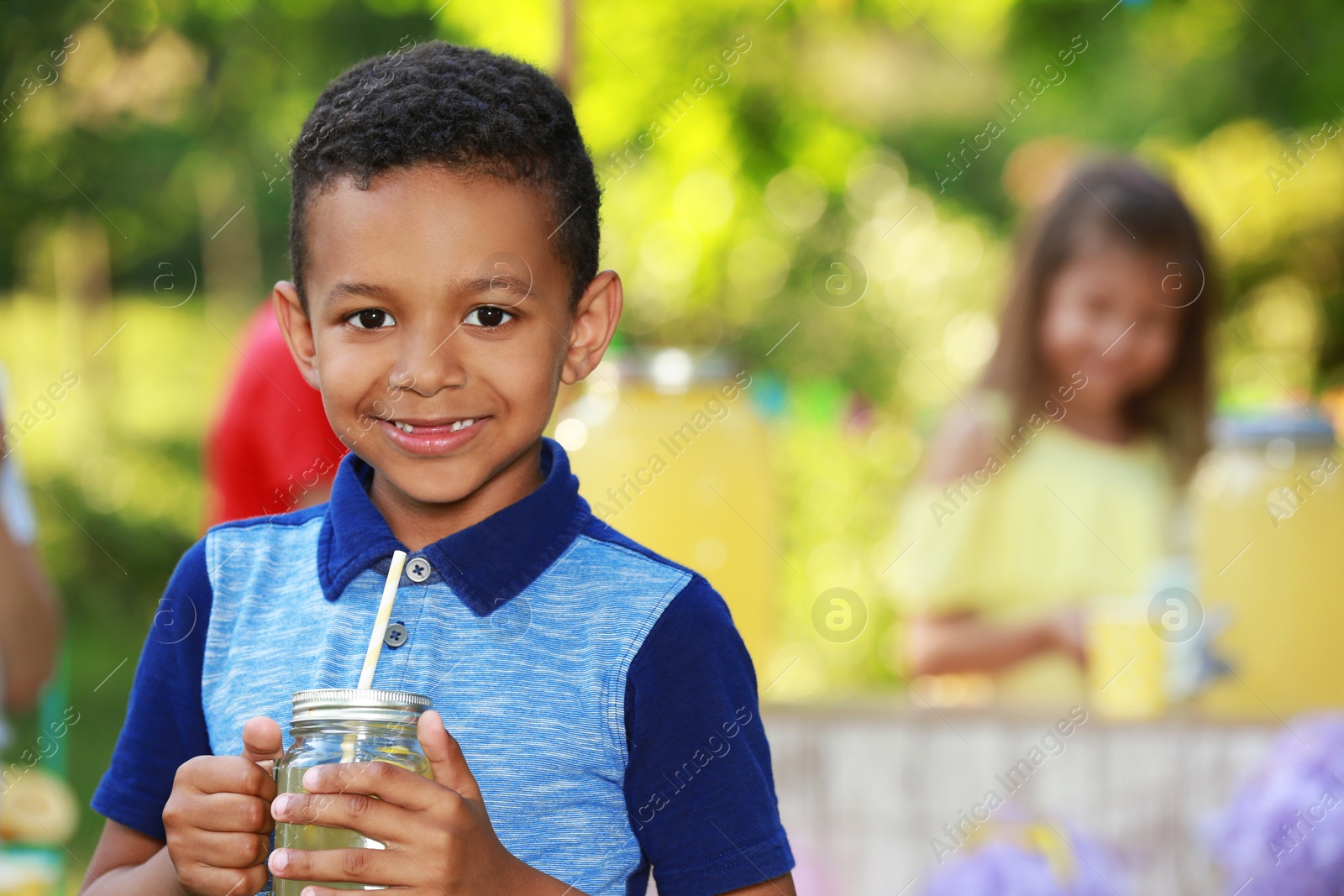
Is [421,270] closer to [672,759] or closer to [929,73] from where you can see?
[672,759]

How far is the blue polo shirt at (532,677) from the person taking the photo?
0.85 meters

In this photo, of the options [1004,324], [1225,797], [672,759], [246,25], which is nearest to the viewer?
[672,759]

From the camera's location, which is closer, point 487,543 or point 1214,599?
point 487,543

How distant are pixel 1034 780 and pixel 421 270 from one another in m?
1.04

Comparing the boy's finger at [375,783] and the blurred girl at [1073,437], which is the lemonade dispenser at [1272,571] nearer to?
the blurred girl at [1073,437]

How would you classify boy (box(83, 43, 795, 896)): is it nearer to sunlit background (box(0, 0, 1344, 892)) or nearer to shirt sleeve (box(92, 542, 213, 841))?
shirt sleeve (box(92, 542, 213, 841))

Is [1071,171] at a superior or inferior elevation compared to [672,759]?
superior

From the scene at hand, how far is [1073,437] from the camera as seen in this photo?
221cm

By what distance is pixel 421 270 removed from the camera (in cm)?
84

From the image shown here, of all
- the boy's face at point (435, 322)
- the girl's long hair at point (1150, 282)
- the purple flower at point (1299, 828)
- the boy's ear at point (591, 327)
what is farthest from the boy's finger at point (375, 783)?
the girl's long hair at point (1150, 282)

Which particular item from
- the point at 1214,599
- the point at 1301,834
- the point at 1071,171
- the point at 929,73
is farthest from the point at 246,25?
the point at 1301,834

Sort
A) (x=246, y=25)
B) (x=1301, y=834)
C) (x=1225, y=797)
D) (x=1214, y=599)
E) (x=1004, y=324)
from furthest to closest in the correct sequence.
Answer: (x=246, y=25) < (x=1004, y=324) < (x=1214, y=599) < (x=1225, y=797) < (x=1301, y=834)

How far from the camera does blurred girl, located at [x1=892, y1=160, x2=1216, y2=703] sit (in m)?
2.14

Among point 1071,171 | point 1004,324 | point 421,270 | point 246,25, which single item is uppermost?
point 246,25
